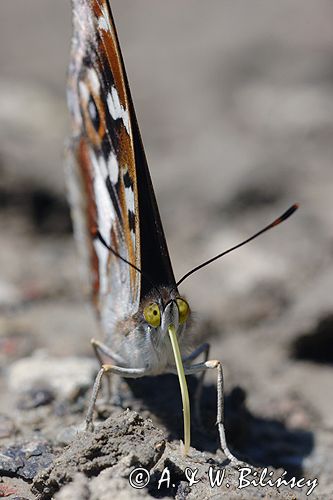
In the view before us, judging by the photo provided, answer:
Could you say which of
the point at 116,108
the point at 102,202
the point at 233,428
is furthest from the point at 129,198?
the point at 233,428

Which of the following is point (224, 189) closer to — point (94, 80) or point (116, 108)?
point (94, 80)

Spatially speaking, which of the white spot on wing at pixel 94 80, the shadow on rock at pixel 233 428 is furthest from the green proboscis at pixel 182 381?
the white spot on wing at pixel 94 80

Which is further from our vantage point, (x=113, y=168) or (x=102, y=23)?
(x=113, y=168)

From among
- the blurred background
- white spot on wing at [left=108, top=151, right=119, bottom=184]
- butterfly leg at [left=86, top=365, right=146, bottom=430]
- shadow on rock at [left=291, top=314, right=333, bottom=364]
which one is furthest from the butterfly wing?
shadow on rock at [left=291, top=314, right=333, bottom=364]

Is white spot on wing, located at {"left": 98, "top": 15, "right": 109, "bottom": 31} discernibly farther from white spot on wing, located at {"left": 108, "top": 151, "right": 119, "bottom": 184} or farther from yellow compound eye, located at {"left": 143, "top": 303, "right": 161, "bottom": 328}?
yellow compound eye, located at {"left": 143, "top": 303, "right": 161, "bottom": 328}

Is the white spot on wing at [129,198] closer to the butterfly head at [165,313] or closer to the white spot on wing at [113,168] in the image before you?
the white spot on wing at [113,168]

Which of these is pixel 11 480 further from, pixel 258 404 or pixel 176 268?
pixel 176 268
